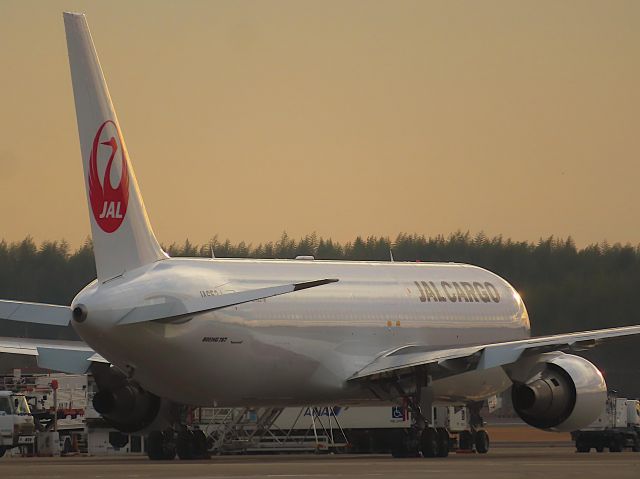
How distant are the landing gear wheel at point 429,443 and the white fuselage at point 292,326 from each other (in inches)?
99.0

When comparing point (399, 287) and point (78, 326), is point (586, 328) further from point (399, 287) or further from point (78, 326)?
point (78, 326)

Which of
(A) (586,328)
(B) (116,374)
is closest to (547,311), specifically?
(A) (586,328)

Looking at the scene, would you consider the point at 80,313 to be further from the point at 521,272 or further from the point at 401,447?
the point at 521,272

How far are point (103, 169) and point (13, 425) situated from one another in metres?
10.1

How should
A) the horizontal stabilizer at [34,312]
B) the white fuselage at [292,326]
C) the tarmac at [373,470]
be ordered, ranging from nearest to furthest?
the tarmac at [373,470] < the horizontal stabilizer at [34,312] < the white fuselage at [292,326]

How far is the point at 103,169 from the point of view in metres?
34.9

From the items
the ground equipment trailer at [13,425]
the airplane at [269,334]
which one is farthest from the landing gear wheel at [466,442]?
the ground equipment trailer at [13,425]

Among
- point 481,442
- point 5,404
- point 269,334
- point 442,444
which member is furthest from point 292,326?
point 5,404

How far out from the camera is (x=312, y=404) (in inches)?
1612

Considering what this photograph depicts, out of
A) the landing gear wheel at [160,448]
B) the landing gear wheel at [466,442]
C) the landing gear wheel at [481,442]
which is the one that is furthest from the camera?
the landing gear wheel at [466,442]

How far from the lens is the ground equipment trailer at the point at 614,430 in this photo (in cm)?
4872

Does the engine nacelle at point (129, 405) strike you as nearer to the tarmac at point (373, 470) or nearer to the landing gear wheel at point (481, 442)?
the tarmac at point (373, 470)

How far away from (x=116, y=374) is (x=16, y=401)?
5481mm

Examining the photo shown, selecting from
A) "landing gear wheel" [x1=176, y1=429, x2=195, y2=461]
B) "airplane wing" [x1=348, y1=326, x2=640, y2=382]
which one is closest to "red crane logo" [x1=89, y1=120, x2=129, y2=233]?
"landing gear wheel" [x1=176, y1=429, x2=195, y2=461]
